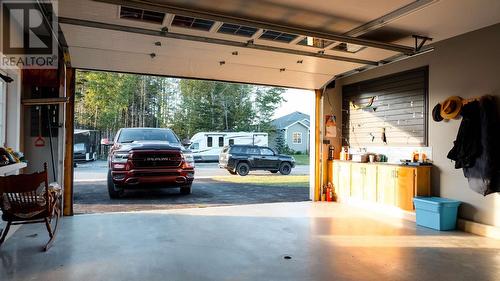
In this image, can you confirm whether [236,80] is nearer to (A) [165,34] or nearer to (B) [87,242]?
(A) [165,34]

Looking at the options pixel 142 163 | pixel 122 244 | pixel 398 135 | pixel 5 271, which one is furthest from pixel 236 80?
pixel 5 271

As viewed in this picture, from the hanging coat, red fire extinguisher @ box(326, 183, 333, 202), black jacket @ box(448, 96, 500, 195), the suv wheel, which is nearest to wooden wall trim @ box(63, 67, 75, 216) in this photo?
red fire extinguisher @ box(326, 183, 333, 202)

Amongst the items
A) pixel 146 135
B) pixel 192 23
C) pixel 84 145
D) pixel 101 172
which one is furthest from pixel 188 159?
pixel 84 145

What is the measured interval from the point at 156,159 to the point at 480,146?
5787mm

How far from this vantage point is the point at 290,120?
28.4 meters

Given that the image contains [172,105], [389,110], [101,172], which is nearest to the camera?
[389,110]

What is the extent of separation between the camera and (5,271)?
10.1 feet

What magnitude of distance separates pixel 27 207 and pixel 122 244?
110cm

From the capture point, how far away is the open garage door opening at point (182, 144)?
7.07 m

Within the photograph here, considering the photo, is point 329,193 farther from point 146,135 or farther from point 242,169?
point 242,169

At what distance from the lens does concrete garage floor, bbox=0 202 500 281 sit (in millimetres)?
3080

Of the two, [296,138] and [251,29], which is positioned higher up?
[251,29]

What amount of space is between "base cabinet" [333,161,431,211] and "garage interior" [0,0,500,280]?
1.5 inches

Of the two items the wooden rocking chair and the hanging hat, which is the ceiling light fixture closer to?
the wooden rocking chair
